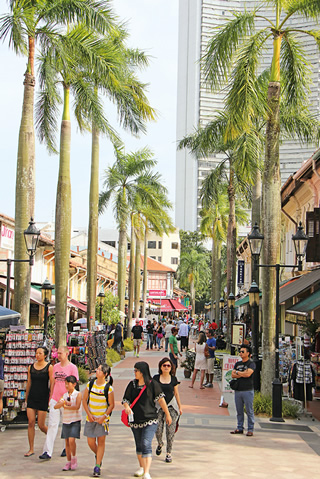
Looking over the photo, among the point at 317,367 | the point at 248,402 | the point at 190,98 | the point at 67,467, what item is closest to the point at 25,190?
the point at 248,402

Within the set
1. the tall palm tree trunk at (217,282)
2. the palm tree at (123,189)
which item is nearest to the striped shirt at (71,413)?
the palm tree at (123,189)

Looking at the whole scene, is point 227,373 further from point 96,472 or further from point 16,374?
point 96,472

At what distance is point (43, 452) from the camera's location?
9.23 meters

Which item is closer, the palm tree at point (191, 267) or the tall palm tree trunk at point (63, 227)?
the tall palm tree trunk at point (63, 227)

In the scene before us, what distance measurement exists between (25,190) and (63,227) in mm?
2801

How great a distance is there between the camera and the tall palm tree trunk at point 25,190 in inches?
615

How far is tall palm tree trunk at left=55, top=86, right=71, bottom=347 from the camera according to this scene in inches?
702

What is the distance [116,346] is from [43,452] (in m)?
18.6

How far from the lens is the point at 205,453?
984 cm

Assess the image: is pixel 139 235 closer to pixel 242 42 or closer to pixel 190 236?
pixel 242 42

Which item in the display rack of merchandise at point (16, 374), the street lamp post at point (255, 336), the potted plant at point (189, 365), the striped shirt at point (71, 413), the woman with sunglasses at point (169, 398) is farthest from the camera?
the potted plant at point (189, 365)

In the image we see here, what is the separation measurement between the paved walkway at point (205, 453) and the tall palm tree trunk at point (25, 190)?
3.93 metres

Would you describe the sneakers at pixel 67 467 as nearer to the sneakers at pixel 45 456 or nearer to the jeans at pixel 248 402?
the sneakers at pixel 45 456

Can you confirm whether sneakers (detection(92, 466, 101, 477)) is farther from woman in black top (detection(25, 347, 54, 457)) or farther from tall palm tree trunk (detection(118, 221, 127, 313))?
tall palm tree trunk (detection(118, 221, 127, 313))
